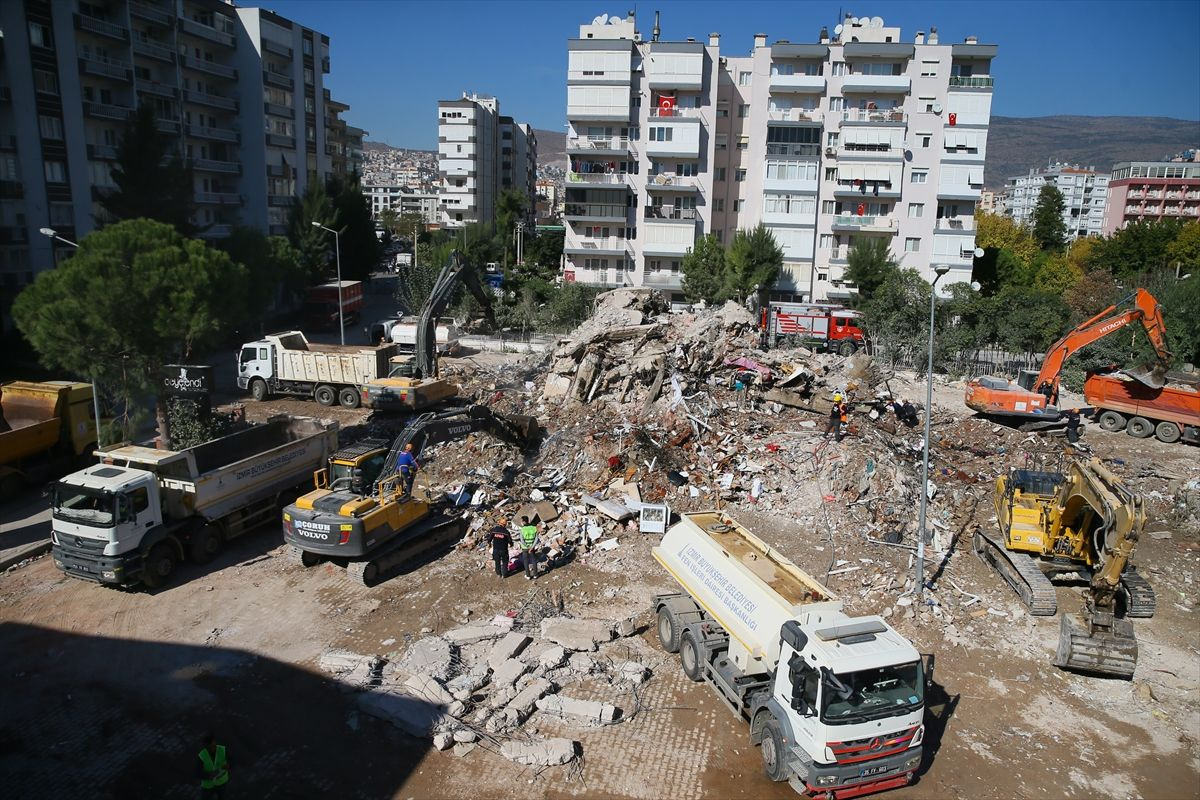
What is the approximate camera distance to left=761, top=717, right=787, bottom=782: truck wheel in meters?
9.03

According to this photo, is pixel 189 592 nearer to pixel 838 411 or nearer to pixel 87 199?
pixel 838 411

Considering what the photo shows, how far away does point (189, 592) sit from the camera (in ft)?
46.2

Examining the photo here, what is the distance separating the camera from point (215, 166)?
4444 centimetres

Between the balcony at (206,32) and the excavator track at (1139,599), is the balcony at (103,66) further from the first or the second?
the excavator track at (1139,599)

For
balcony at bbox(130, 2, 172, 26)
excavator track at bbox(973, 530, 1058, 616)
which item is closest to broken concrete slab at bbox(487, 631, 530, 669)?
excavator track at bbox(973, 530, 1058, 616)

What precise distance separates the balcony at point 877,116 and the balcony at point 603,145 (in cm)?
1310

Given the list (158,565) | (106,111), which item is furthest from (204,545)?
(106,111)

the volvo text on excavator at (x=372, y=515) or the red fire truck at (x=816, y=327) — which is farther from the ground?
the red fire truck at (x=816, y=327)

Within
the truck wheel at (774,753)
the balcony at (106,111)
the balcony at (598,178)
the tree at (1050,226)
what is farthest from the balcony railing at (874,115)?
the truck wheel at (774,753)

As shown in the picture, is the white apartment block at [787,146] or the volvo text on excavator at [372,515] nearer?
the volvo text on excavator at [372,515]

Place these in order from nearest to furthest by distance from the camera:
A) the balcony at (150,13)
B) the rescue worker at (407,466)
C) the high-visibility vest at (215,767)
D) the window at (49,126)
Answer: the high-visibility vest at (215,767), the rescue worker at (407,466), the window at (49,126), the balcony at (150,13)

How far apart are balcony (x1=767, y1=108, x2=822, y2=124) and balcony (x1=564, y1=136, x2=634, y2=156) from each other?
350 inches

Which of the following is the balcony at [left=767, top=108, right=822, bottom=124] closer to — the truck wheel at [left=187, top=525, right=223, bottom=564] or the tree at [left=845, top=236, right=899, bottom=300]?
the tree at [left=845, top=236, right=899, bottom=300]

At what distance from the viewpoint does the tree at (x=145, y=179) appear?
110ft
